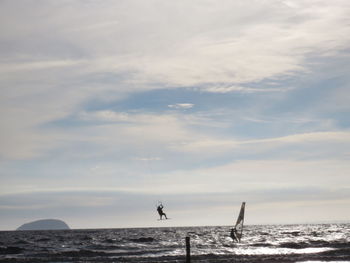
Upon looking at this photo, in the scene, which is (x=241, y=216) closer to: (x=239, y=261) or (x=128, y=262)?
(x=239, y=261)

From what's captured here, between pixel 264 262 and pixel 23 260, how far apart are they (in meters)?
26.8

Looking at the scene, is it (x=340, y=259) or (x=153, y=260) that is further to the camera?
(x=153, y=260)

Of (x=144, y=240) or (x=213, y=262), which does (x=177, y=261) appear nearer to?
(x=213, y=262)

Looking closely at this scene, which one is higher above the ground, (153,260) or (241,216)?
(241,216)

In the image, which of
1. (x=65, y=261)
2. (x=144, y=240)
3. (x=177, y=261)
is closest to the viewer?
(x=177, y=261)

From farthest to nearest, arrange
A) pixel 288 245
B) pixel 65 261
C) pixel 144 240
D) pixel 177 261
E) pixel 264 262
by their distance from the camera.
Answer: pixel 144 240 < pixel 288 245 < pixel 65 261 < pixel 177 261 < pixel 264 262

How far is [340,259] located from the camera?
49750mm

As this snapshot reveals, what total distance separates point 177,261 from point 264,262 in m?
8.87

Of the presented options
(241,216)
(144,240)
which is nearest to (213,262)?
(241,216)

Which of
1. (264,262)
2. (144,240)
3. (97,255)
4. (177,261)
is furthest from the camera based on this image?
(144,240)

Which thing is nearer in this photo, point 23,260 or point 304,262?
point 304,262

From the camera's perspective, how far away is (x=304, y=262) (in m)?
47.8

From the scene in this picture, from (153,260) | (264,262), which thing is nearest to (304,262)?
(264,262)

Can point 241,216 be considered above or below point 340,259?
above
